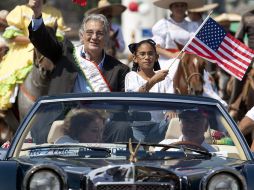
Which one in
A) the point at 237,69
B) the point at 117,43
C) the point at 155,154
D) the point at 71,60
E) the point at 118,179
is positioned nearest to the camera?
the point at 118,179

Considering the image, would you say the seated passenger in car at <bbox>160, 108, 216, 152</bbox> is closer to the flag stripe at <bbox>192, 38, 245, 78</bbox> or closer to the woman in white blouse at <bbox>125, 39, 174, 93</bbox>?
the woman in white blouse at <bbox>125, 39, 174, 93</bbox>

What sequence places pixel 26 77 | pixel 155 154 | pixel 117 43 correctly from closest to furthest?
pixel 155 154
pixel 26 77
pixel 117 43

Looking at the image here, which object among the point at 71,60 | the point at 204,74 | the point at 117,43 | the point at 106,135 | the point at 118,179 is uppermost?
the point at 117,43

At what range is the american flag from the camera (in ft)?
42.5

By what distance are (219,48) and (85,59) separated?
5.79 ft

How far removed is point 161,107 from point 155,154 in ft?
1.92

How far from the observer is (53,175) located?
26.1 ft

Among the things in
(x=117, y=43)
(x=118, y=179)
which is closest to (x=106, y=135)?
(x=118, y=179)

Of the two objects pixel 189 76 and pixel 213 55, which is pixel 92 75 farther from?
pixel 189 76

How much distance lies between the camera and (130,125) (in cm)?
904

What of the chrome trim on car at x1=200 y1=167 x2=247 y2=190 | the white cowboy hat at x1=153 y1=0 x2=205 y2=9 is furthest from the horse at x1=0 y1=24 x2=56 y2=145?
the chrome trim on car at x1=200 y1=167 x2=247 y2=190

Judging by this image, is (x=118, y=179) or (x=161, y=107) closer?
(x=118, y=179)

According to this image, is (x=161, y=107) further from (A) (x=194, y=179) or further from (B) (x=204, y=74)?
(B) (x=204, y=74)

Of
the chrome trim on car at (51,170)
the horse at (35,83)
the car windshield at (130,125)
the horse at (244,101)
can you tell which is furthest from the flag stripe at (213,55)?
the chrome trim on car at (51,170)
